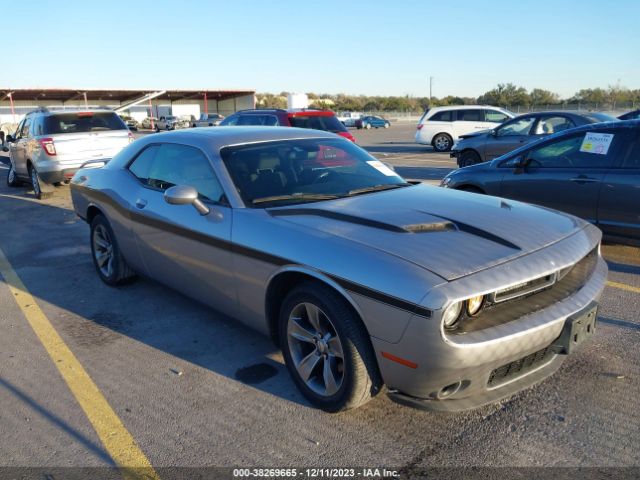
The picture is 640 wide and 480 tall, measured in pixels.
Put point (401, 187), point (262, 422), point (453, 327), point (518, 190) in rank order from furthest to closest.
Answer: point (518, 190), point (401, 187), point (262, 422), point (453, 327)

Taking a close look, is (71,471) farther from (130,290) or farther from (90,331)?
(130,290)

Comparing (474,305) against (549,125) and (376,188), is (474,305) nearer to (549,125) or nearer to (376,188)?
(376,188)

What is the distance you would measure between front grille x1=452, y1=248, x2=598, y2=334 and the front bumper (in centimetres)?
3

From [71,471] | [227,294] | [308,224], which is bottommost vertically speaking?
[71,471]

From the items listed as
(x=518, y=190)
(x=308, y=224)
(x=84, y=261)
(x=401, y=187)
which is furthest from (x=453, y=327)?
(x=84, y=261)

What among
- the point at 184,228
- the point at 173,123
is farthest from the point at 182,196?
the point at 173,123

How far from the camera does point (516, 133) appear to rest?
40.8ft

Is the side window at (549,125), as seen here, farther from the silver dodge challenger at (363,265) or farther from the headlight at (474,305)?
the headlight at (474,305)

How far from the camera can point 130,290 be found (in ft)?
17.5

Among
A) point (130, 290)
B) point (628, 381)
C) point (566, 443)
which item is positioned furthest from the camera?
point (130, 290)

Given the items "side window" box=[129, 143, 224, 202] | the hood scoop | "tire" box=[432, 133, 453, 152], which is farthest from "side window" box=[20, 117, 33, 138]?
"tire" box=[432, 133, 453, 152]

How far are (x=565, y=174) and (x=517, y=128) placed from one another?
707 cm

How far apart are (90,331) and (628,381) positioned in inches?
153

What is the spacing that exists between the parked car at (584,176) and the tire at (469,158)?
653cm
